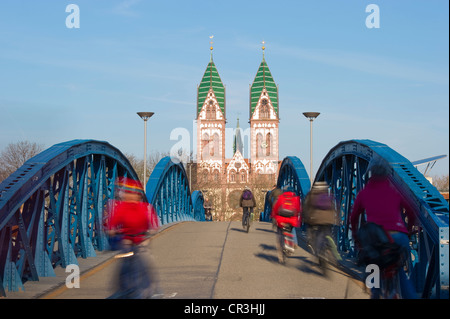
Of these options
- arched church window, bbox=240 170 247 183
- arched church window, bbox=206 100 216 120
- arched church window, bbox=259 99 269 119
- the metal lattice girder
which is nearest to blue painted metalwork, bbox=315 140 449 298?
the metal lattice girder

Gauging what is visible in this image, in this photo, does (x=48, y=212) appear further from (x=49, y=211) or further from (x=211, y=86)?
(x=211, y=86)

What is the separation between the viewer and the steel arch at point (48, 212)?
27.3ft

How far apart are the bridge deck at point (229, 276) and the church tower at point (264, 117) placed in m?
106

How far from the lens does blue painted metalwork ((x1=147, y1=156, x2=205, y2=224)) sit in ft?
64.6

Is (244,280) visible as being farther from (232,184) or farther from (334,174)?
(232,184)

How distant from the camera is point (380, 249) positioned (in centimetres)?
598

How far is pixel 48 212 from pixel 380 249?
6309mm

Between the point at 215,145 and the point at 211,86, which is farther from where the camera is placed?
the point at 211,86

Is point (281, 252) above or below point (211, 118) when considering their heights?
below

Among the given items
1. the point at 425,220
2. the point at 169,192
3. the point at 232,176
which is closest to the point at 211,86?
the point at 232,176

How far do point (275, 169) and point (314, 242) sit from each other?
10873 centimetres

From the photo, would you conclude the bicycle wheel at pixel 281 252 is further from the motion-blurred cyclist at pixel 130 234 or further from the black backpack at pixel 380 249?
the black backpack at pixel 380 249

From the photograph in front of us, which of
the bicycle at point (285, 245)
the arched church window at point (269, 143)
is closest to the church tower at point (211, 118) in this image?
the arched church window at point (269, 143)
